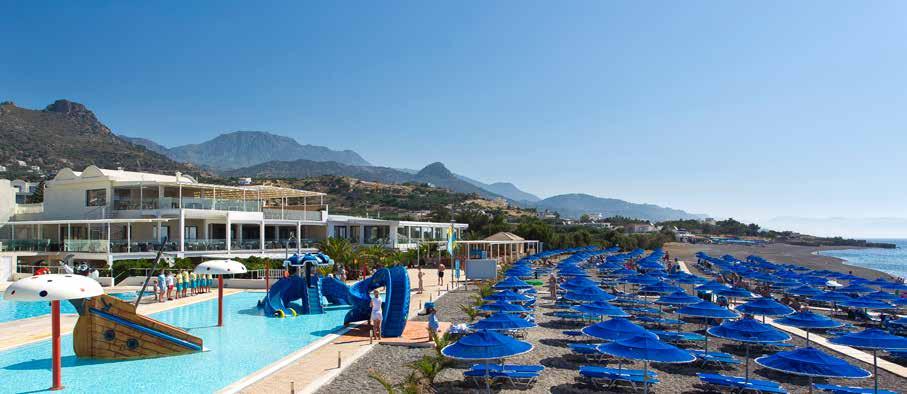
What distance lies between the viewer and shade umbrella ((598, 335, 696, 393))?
32.1ft

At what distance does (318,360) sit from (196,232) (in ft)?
89.2

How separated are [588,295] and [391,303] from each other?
21.5 ft

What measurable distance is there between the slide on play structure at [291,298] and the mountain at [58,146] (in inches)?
3212

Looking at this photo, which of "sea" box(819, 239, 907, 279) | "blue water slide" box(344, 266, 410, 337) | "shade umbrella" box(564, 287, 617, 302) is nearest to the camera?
"blue water slide" box(344, 266, 410, 337)

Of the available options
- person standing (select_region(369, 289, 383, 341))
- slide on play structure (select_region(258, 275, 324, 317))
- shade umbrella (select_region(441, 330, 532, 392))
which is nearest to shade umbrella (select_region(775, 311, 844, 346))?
shade umbrella (select_region(441, 330, 532, 392))

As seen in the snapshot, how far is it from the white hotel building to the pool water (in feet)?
19.2

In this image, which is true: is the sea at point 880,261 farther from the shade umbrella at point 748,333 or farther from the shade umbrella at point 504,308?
the shade umbrella at point 748,333

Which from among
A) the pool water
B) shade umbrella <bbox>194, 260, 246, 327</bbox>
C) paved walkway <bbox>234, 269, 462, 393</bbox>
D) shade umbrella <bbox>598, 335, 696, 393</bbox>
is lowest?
the pool water

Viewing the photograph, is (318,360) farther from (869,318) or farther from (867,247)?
(867,247)

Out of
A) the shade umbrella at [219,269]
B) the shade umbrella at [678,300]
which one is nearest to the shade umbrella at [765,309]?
the shade umbrella at [678,300]

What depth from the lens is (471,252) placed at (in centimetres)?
4528

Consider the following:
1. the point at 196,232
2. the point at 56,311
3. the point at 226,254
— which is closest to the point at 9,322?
the point at 56,311

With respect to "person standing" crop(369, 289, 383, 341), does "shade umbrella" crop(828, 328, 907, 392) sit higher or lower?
higher

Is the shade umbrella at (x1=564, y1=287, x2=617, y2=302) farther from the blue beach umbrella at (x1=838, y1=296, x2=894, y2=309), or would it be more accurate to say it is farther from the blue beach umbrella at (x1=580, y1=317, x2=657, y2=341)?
the blue beach umbrella at (x1=838, y1=296, x2=894, y2=309)
